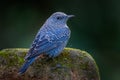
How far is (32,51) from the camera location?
42.0 ft

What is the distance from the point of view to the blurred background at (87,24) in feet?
63.3

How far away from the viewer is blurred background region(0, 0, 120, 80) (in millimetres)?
19297

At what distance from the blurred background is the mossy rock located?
5821 mm

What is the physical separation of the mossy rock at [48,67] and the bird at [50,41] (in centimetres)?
13

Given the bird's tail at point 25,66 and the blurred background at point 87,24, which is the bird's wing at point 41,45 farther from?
the blurred background at point 87,24

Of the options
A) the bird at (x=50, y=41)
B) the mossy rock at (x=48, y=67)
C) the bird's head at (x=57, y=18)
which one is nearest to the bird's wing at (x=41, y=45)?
the bird at (x=50, y=41)

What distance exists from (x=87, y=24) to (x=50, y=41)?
20.5 feet

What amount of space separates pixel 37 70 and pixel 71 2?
7287mm

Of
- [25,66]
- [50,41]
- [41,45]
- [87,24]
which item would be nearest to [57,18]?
[50,41]

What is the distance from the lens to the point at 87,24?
762 inches

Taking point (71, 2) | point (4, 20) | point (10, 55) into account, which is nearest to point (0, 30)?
point (4, 20)

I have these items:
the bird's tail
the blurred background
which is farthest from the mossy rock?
the blurred background

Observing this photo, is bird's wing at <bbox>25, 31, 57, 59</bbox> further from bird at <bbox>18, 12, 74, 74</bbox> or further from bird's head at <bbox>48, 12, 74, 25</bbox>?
bird's head at <bbox>48, 12, 74, 25</bbox>

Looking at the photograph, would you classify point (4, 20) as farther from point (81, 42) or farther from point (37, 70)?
point (37, 70)
